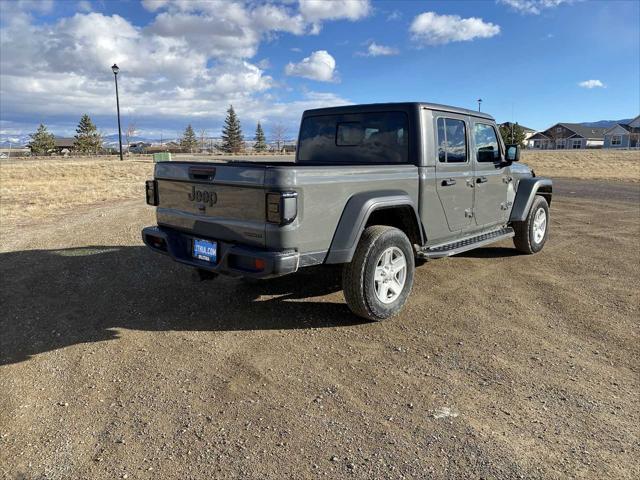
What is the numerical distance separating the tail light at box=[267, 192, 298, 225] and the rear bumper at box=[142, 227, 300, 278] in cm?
25

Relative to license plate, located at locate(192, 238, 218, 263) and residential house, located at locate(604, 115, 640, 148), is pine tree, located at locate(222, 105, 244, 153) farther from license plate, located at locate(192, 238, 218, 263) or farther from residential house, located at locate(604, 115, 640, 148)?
license plate, located at locate(192, 238, 218, 263)

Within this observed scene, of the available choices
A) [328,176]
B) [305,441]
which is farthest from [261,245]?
[305,441]

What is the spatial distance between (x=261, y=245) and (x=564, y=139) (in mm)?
108637

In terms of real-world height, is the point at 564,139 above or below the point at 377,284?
above

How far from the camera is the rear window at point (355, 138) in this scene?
16.0 feet

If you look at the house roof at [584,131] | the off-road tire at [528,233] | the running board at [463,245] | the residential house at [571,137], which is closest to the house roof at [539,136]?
the residential house at [571,137]

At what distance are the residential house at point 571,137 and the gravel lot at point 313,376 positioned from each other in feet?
339

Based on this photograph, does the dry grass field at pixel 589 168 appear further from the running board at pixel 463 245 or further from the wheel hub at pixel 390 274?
the wheel hub at pixel 390 274

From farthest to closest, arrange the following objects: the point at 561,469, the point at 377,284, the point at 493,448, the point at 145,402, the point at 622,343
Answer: the point at 377,284
the point at 622,343
the point at 145,402
the point at 493,448
the point at 561,469

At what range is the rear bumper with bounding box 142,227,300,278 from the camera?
357cm

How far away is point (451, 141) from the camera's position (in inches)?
204

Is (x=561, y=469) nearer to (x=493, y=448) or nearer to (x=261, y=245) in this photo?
(x=493, y=448)

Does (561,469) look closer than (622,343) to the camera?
Yes

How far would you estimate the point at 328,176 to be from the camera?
3799 millimetres
